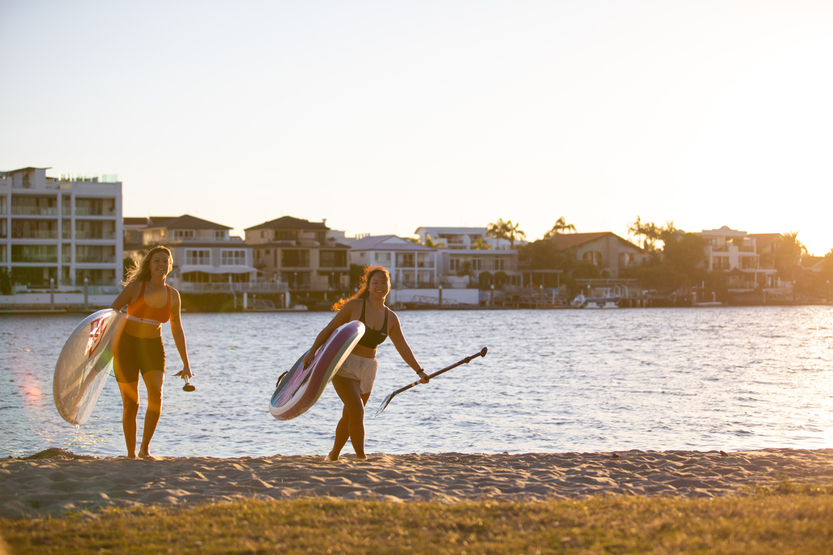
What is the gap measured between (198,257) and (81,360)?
73.2m

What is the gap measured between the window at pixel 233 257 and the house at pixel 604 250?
42.9m

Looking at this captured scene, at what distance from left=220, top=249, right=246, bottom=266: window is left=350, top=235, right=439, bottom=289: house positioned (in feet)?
49.0

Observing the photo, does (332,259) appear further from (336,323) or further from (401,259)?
(336,323)

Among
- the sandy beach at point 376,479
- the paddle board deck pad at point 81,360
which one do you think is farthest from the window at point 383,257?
the paddle board deck pad at point 81,360

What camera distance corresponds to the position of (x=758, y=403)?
19.4 metres

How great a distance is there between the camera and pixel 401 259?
92.2 meters

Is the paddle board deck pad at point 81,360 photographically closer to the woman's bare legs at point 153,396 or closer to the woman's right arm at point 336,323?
the woman's bare legs at point 153,396

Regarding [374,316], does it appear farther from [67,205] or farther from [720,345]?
[67,205]

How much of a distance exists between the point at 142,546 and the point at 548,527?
7.89ft

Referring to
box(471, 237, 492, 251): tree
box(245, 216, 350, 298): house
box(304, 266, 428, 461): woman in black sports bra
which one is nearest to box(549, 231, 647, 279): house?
box(471, 237, 492, 251): tree

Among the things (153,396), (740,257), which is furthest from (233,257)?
(740,257)

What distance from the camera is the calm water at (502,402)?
13.5 meters

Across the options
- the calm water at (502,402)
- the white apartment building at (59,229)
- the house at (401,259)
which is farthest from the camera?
the house at (401,259)

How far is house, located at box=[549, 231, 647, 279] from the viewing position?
4082 inches
